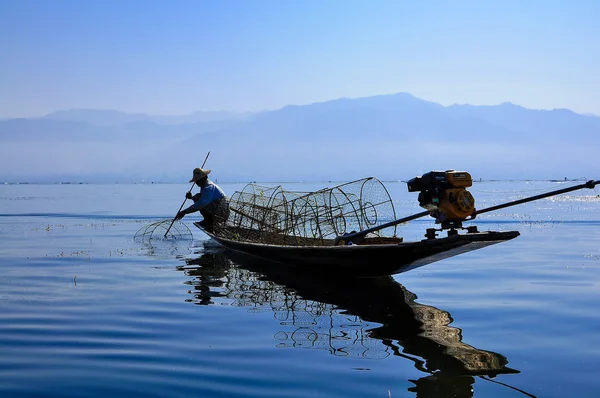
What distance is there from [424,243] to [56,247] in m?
12.5

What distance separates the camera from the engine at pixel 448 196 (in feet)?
28.6

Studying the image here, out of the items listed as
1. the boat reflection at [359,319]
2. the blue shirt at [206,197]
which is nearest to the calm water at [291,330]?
the boat reflection at [359,319]

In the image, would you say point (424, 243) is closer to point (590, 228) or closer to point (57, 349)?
point (57, 349)

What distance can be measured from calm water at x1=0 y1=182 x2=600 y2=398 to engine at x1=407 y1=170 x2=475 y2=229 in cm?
143

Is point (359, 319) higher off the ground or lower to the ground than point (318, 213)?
lower

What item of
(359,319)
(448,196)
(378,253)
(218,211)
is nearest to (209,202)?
(218,211)

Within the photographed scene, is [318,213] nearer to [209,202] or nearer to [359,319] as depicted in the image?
[209,202]

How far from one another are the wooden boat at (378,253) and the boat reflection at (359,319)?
1.04ft

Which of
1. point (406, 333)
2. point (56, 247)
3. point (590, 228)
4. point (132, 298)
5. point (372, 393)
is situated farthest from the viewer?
point (590, 228)

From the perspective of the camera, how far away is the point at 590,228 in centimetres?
2506

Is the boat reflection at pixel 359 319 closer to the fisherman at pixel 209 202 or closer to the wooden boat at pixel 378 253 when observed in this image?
the wooden boat at pixel 378 253

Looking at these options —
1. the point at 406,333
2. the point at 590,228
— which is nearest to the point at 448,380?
the point at 406,333

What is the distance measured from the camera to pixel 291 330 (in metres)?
8.52

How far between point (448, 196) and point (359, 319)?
2092 mm
